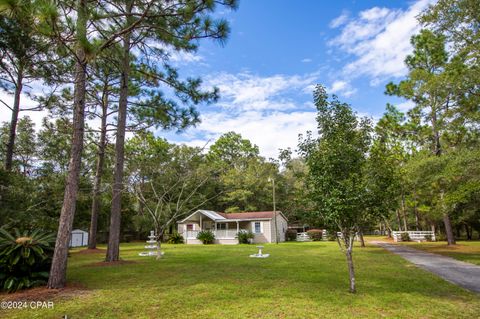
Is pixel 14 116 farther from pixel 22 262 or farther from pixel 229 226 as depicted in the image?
pixel 229 226

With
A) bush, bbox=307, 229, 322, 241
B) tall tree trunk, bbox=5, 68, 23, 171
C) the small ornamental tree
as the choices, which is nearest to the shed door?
tall tree trunk, bbox=5, 68, 23, 171

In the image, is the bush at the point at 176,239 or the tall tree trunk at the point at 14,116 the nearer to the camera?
the tall tree trunk at the point at 14,116

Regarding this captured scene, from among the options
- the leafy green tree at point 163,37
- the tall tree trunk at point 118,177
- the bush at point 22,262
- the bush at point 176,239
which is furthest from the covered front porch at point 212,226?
the bush at point 22,262

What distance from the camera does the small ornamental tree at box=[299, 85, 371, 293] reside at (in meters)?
5.86

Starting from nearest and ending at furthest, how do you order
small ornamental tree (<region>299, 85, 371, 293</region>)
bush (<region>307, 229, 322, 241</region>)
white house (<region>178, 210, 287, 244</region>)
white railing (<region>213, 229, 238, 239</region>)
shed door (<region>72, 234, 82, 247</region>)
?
small ornamental tree (<region>299, 85, 371, 293</region>) < shed door (<region>72, 234, 82, 247</region>) < white railing (<region>213, 229, 238, 239</region>) < white house (<region>178, 210, 287, 244</region>) < bush (<region>307, 229, 322, 241</region>)

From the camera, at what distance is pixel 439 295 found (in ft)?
19.8

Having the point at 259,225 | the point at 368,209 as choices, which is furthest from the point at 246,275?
the point at 259,225

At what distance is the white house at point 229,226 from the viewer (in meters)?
25.7

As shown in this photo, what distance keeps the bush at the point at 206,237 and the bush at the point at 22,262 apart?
18994mm

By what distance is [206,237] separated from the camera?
A: 2538 centimetres

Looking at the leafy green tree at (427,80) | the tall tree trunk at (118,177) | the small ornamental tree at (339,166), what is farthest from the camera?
the leafy green tree at (427,80)

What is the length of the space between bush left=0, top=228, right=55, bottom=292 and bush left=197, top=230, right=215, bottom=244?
1899 centimetres

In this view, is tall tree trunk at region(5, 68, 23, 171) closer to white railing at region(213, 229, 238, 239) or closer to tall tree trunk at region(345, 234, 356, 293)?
tall tree trunk at region(345, 234, 356, 293)

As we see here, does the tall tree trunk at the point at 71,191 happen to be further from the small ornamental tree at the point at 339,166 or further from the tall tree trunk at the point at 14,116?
the tall tree trunk at the point at 14,116
